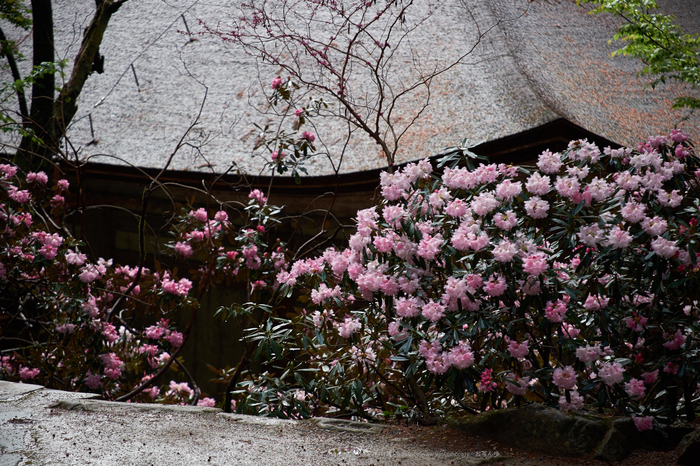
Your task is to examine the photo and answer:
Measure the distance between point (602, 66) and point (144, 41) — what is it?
461cm

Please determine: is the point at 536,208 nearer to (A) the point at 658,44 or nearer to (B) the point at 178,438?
(B) the point at 178,438

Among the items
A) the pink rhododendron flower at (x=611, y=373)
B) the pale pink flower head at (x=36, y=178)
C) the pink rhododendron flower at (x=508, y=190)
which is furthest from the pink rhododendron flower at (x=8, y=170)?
the pink rhododendron flower at (x=611, y=373)

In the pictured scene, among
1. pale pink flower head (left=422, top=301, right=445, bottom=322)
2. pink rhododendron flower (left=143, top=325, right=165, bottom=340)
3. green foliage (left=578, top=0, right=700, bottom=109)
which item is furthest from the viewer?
green foliage (left=578, top=0, right=700, bottom=109)

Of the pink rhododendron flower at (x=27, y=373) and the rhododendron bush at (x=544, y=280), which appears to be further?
the pink rhododendron flower at (x=27, y=373)

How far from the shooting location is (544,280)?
1944mm

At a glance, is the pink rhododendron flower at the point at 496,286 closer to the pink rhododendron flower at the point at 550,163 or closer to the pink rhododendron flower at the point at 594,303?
the pink rhododendron flower at the point at 594,303

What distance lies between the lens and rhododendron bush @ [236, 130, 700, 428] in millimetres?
1843

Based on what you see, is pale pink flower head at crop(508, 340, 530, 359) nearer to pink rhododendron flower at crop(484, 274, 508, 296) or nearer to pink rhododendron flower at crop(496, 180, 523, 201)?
pink rhododendron flower at crop(484, 274, 508, 296)

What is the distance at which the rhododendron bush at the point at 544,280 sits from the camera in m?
1.84

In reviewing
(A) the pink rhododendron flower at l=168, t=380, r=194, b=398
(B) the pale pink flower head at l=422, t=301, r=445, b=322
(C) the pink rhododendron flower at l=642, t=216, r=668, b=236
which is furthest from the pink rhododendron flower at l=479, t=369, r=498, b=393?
(A) the pink rhododendron flower at l=168, t=380, r=194, b=398

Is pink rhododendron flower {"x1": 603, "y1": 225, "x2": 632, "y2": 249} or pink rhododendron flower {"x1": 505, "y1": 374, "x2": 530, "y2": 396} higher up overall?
pink rhododendron flower {"x1": 603, "y1": 225, "x2": 632, "y2": 249}

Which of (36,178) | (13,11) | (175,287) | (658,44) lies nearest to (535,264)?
(175,287)

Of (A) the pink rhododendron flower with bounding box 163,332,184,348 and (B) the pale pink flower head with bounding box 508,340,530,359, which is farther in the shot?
(A) the pink rhododendron flower with bounding box 163,332,184,348

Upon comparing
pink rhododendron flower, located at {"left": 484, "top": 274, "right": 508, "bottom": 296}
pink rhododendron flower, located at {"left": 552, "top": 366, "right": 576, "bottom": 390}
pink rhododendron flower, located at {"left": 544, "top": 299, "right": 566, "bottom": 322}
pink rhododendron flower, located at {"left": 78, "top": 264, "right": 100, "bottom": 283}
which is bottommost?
pink rhododendron flower, located at {"left": 552, "top": 366, "right": 576, "bottom": 390}
